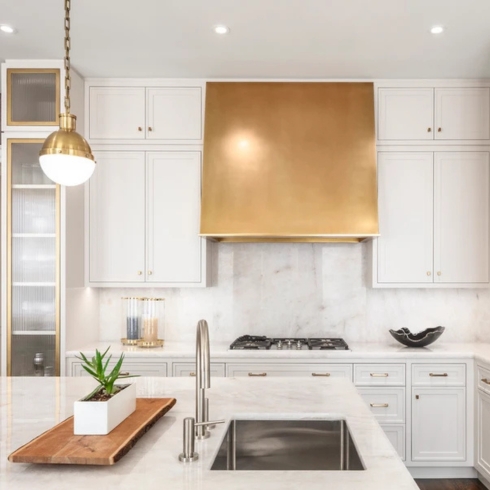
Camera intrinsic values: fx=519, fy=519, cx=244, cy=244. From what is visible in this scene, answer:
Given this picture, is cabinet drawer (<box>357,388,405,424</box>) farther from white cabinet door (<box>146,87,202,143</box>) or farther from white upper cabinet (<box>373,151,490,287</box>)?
white cabinet door (<box>146,87,202,143</box>)

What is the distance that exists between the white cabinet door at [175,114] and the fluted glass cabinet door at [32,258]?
0.80 m

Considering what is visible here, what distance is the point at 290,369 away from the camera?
3.36 m

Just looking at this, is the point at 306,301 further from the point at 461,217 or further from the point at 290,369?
the point at 461,217

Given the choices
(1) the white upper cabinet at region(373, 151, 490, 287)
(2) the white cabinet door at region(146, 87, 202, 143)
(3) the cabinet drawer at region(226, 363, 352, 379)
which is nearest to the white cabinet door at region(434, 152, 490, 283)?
(1) the white upper cabinet at region(373, 151, 490, 287)

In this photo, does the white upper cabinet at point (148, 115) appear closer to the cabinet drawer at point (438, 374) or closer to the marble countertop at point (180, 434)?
the marble countertop at point (180, 434)

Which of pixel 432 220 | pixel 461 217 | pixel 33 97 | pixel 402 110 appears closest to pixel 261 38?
pixel 402 110

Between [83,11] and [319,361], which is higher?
[83,11]

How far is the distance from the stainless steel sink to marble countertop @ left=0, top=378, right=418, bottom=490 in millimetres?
38

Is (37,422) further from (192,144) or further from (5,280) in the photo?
(192,144)

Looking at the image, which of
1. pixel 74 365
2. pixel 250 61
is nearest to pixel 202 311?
pixel 74 365

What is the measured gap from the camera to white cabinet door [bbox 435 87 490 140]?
11.9 ft

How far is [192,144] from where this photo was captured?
3.66 meters

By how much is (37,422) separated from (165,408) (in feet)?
1.36

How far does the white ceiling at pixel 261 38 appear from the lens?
2652 mm
